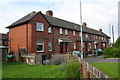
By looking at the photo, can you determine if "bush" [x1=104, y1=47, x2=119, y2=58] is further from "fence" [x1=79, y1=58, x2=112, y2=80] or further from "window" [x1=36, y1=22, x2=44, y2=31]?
"fence" [x1=79, y1=58, x2=112, y2=80]

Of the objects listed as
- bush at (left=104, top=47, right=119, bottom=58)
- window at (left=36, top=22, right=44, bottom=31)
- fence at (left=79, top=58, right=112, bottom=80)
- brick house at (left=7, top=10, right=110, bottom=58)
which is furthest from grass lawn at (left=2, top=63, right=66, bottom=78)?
bush at (left=104, top=47, right=119, bottom=58)

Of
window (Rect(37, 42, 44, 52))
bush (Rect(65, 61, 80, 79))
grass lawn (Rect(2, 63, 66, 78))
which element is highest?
window (Rect(37, 42, 44, 52))

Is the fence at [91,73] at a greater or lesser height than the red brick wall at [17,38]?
lesser

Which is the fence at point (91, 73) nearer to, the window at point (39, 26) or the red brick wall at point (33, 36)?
the red brick wall at point (33, 36)

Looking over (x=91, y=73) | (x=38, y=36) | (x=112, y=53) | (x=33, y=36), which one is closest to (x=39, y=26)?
(x=38, y=36)

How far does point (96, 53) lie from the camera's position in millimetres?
30469

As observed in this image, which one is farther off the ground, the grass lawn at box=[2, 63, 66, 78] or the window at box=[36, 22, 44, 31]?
the window at box=[36, 22, 44, 31]

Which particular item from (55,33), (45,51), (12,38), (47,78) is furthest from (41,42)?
(47,78)

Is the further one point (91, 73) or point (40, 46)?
point (40, 46)

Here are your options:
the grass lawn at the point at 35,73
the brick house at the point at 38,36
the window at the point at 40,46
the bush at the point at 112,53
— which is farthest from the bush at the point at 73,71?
the bush at the point at 112,53

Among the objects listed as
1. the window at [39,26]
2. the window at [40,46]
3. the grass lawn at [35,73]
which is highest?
the window at [39,26]

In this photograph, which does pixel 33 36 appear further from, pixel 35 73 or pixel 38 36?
pixel 35 73

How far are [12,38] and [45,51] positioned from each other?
616 cm

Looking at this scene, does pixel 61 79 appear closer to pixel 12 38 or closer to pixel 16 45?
pixel 16 45
